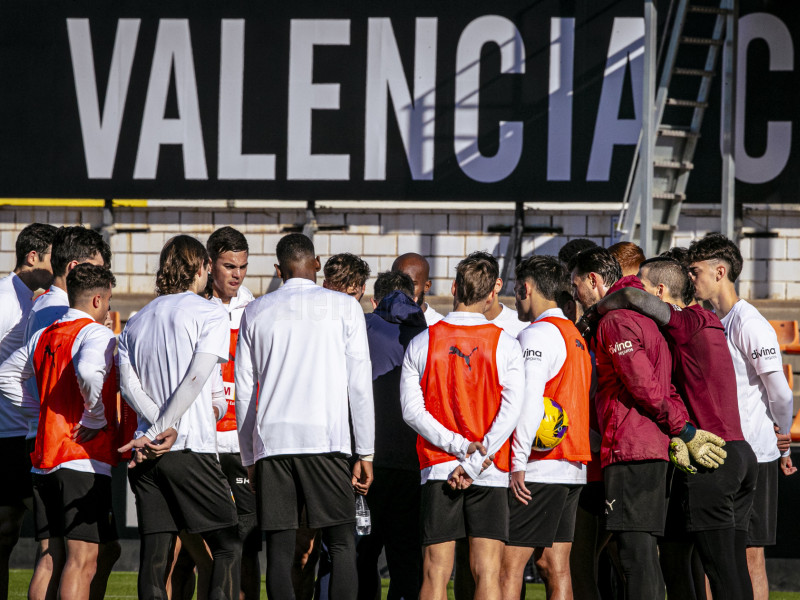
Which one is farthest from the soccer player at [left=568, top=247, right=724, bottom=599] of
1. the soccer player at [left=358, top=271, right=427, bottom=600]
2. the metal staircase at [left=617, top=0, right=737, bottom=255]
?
the metal staircase at [left=617, top=0, right=737, bottom=255]

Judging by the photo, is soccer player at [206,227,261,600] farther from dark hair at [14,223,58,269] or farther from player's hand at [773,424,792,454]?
player's hand at [773,424,792,454]

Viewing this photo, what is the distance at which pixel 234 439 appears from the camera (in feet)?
17.9

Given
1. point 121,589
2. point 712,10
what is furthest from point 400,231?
point 121,589

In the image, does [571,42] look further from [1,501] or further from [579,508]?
[1,501]

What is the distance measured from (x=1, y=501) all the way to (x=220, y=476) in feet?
4.84

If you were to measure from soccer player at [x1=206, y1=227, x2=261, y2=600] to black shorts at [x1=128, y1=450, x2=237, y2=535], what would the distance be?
564mm

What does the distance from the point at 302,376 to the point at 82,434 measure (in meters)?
1.08

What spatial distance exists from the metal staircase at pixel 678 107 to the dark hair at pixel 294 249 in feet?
17.2

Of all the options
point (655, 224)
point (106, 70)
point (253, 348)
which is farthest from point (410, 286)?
point (106, 70)

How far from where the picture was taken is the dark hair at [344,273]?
5.61 metres

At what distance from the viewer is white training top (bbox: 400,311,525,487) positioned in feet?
15.2

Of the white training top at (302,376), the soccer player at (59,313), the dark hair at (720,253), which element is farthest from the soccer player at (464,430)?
the soccer player at (59,313)

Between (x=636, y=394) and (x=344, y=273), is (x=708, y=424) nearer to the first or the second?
(x=636, y=394)

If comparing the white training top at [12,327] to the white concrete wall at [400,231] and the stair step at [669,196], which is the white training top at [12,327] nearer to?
the white concrete wall at [400,231]
